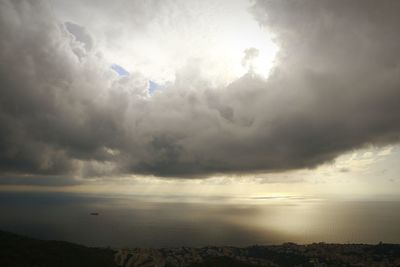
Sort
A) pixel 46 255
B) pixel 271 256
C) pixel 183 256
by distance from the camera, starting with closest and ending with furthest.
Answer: pixel 46 255 < pixel 183 256 < pixel 271 256

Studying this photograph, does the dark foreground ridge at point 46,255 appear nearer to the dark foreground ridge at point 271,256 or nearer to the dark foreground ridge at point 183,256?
the dark foreground ridge at point 183,256

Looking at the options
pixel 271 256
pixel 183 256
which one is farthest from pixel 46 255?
pixel 271 256

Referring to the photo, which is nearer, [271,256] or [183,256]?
[183,256]

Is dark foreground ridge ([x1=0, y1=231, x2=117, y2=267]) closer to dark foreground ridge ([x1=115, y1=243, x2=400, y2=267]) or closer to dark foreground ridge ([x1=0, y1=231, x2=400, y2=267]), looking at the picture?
dark foreground ridge ([x1=0, y1=231, x2=400, y2=267])

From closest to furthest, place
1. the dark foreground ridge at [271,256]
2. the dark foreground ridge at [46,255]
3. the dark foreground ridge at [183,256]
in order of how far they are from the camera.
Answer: the dark foreground ridge at [46,255] < the dark foreground ridge at [183,256] < the dark foreground ridge at [271,256]

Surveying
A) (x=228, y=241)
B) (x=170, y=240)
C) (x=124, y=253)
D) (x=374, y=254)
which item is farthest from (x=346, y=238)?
(x=124, y=253)

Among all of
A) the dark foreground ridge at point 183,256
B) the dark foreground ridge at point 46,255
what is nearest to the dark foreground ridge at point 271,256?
the dark foreground ridge at point 183,256

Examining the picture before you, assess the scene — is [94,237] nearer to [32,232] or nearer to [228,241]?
[32,232]

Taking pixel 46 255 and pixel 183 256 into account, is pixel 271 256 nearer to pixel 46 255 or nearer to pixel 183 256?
pixel 183 256
